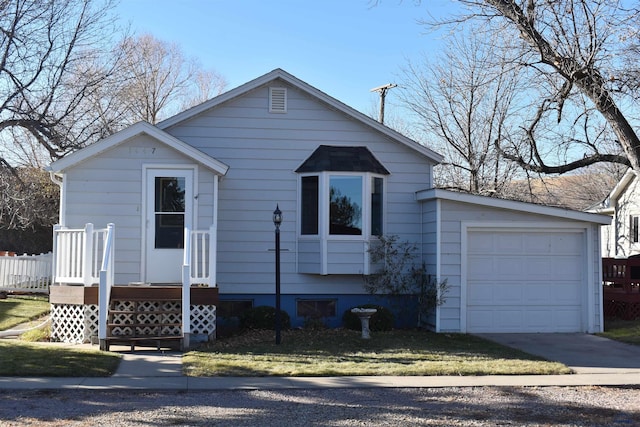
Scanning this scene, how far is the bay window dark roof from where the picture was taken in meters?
14.6

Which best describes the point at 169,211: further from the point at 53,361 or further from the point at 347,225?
the point at 53,361

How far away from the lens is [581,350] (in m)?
12.5

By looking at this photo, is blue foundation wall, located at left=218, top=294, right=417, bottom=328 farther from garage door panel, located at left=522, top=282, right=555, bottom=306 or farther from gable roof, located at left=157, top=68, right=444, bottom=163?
gable roof, located at left=157, top=68, right=444, bottom=163

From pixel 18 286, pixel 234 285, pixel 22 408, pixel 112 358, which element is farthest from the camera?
pixel 18 286

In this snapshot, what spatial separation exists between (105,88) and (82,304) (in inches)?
364

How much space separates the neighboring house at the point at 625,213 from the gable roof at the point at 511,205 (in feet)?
39.0

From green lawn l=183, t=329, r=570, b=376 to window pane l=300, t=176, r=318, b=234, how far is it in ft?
7.33

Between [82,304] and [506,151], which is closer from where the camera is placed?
[82,304]

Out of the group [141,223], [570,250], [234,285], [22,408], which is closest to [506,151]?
[570,250]

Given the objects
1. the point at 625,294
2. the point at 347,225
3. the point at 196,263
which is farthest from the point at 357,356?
the point at 625,294

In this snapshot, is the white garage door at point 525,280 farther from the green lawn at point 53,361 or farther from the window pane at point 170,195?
the green lawn at point 53,361

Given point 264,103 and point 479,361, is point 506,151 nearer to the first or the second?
point 264,103

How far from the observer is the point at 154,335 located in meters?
11.9

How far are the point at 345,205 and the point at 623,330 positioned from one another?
6324 millimetres
